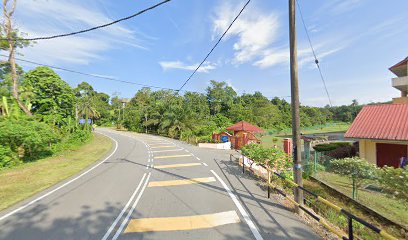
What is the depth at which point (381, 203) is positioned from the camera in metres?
9.07

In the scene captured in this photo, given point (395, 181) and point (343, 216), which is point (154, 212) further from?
point (395, 181)

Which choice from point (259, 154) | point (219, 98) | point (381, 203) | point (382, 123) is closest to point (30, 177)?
point (259, 154)

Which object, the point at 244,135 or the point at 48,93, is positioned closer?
the point at 244,135

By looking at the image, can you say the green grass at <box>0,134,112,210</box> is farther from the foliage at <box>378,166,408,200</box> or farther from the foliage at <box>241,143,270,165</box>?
the foliage at <box>378,166,408,200</box>

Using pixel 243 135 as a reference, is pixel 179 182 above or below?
below

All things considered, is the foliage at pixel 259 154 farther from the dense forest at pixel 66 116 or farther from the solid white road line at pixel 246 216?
the dense forest at pixel 66 116

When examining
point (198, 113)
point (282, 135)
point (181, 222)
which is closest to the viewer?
point (181, 222)

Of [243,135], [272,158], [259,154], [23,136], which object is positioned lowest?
[272,158]

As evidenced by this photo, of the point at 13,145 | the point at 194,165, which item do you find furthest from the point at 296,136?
the point at 13,145

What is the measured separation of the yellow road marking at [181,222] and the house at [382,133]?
12574 millimetres

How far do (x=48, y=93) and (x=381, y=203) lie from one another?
30.0 meters

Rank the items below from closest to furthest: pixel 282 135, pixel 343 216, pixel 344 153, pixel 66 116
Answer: pixel 343 216 < pixel 344 153 < pixel 66 116 < pixel 282 135

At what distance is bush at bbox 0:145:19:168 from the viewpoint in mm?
13742

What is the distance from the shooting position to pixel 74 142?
23.7 meters
